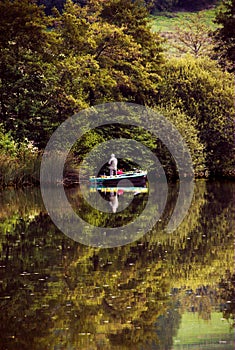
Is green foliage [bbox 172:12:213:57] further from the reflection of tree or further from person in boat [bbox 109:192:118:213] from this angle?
the reflection of tree

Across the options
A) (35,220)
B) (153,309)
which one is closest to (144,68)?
(35,220)

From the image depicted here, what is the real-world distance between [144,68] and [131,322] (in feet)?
100

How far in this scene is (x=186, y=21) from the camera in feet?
243

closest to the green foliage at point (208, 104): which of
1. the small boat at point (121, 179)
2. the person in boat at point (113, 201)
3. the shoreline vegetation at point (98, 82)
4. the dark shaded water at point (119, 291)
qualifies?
the shoreline vegetation at point (98, 82)

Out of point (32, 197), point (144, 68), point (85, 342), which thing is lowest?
point (85, 342)

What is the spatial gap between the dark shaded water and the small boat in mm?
17497

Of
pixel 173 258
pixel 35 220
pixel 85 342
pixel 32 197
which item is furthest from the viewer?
pixel 32 197

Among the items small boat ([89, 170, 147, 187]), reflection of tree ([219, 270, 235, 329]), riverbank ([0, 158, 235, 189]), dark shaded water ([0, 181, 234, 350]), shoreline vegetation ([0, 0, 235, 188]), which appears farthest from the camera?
small boat ([89, 170, 147, 187])

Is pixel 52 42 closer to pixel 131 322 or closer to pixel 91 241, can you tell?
pixel 91 241

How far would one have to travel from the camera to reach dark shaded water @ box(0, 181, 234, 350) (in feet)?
26.1

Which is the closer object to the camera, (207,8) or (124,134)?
(124,134)

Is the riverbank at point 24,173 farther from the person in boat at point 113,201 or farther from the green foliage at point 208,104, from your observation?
the green foliage at point 208,104

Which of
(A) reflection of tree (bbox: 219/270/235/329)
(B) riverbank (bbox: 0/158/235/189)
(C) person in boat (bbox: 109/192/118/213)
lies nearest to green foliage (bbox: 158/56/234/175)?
(B) riverbank (bbox: 0/158/235/189)

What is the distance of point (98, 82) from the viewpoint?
1398 inches
